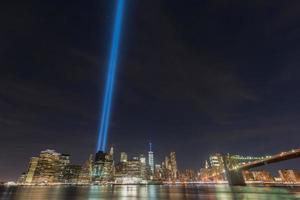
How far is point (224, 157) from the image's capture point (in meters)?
194

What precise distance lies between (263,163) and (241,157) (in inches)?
2426

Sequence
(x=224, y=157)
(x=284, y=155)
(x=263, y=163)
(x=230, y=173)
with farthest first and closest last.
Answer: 1. (x=224, y=157)
2. (x=230, y=173)
3. (x=263, y=163)
4. (x=284, y=155)

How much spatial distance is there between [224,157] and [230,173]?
86.6ft

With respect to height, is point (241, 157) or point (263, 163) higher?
point (241, 157)

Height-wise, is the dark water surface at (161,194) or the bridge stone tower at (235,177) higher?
the bridge stone tower at (235,177)

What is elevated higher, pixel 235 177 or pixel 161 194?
pixel 235 177

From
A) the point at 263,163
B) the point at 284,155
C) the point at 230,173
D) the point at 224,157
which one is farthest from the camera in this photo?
the point at 224,157

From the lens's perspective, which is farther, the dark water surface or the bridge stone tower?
the bridge stone tower

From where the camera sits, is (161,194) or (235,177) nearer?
(161,194)

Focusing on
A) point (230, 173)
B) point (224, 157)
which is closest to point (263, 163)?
point (230, 173)

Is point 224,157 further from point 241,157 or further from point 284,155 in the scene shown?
point 284,155

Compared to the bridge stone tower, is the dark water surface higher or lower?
lower

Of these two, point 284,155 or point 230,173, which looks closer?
point 284,155

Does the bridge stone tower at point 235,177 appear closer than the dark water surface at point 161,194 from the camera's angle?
No
